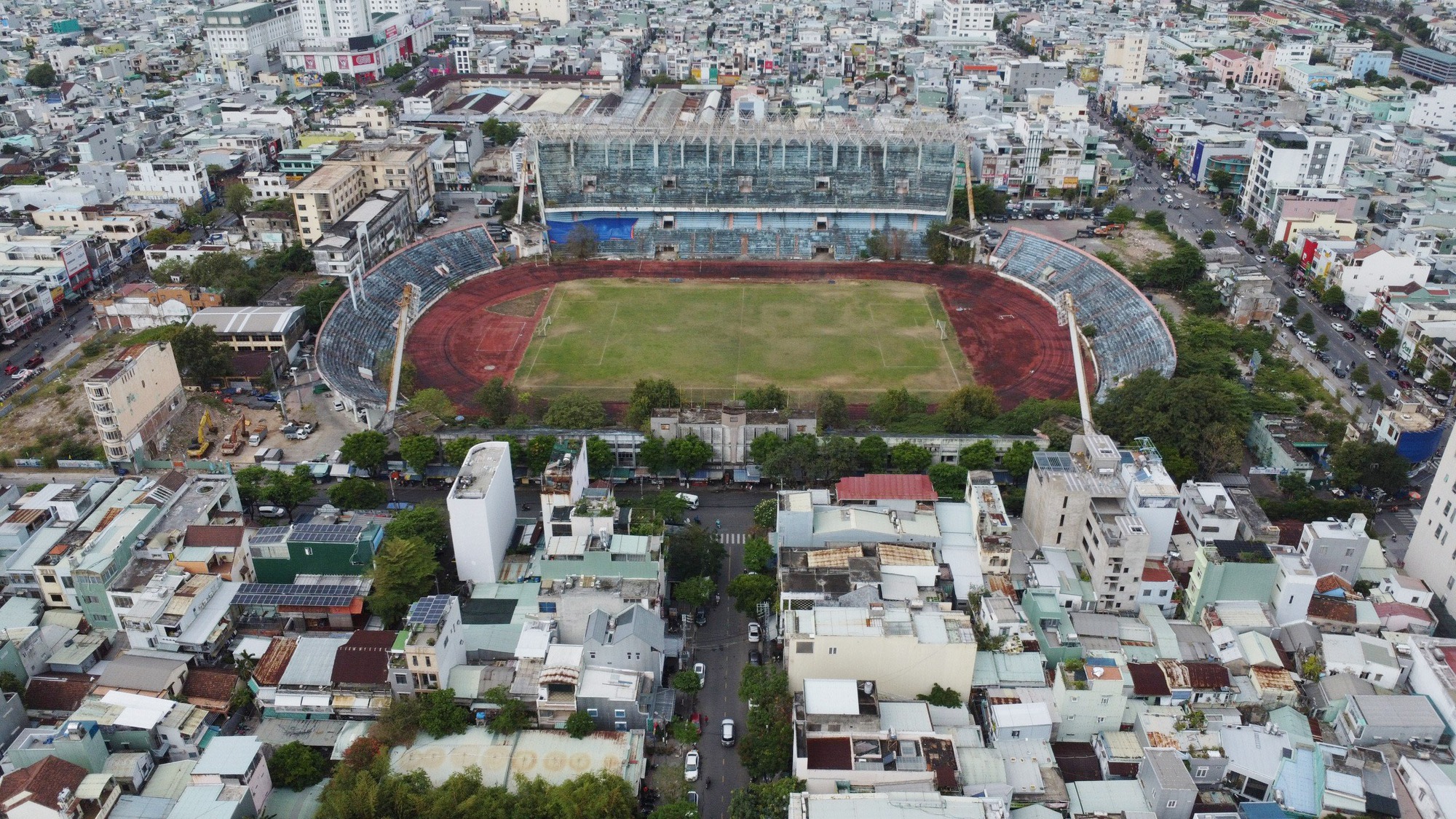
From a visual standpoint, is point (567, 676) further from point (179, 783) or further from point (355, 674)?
point (179, 783)

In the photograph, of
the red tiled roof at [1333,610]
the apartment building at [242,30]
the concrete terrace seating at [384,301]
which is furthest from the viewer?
the apartment building at [242,30]

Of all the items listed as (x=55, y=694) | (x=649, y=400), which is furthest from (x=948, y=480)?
→ (x=55, y=694)

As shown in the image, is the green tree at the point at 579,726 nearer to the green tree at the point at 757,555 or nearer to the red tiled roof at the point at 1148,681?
the green tree at the point at 757,555

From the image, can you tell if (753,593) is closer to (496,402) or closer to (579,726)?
(579,726)

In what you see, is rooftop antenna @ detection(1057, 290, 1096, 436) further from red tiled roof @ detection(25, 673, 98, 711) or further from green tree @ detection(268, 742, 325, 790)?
red tiled roof @ detection(25, 673, 98, 711)

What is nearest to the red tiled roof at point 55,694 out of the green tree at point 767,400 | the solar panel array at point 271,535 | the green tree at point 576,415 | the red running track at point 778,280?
the solar panel array at point 271,535

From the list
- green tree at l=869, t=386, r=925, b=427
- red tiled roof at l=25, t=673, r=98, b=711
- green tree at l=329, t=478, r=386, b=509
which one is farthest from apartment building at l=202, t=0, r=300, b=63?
red tiled roof at l=25, t=673, r=98, b=711
